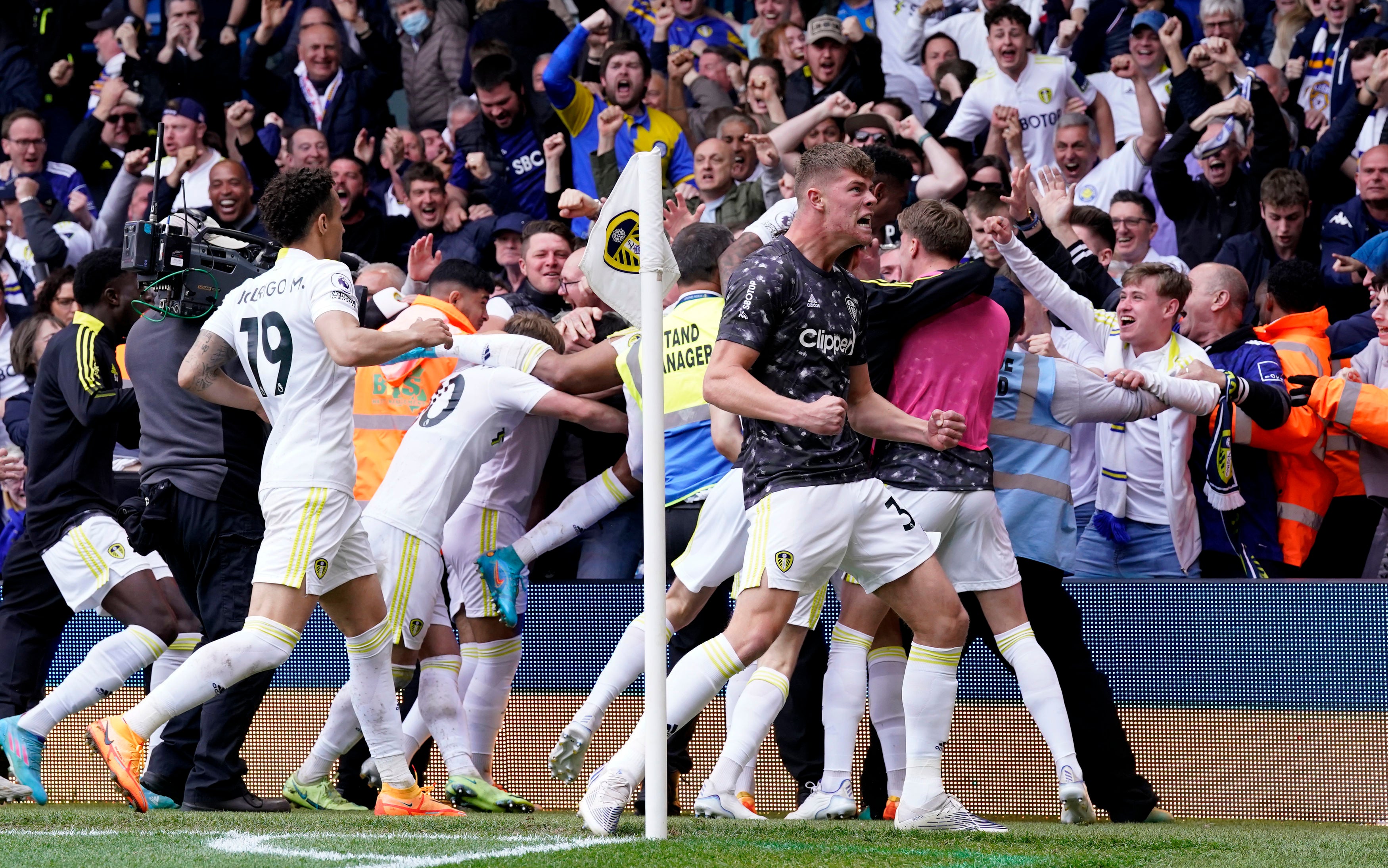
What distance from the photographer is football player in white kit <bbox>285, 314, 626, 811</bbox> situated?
21.2ft

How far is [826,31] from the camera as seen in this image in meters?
11.0

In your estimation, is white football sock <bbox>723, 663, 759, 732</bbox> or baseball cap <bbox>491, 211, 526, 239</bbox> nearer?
white football sock <bbox>723, 663, 759, 732</bbox>

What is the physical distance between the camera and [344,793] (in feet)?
23.4

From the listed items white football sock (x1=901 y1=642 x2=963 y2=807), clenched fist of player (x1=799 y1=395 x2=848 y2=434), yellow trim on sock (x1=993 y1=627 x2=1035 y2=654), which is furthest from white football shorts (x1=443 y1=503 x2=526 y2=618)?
clenched fist of player (x1=799 y1=395 x2=848 y2=434)

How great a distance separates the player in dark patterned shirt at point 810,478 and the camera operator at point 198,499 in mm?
2347

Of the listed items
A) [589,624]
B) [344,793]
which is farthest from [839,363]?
[344,793]

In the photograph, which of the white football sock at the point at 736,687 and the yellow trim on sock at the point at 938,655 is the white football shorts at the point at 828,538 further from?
the white football sock at the point at 736,687

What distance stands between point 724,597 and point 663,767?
7.26 feet

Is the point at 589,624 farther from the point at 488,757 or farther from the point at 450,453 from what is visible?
the point at 450,453

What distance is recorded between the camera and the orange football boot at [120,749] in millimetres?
5633

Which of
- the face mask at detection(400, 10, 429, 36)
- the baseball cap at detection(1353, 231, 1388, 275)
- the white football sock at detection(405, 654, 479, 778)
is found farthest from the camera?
the face mask at detection(400, 10, 429, 36)

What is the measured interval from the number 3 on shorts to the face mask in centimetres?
907

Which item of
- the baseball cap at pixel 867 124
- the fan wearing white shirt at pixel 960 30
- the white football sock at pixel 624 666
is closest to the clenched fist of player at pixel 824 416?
the white football sock at pixel 624 666

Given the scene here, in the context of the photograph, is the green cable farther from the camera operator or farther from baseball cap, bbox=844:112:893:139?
baseball cap, bbox=844:112:893:139
